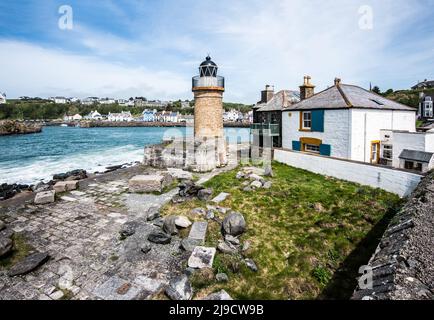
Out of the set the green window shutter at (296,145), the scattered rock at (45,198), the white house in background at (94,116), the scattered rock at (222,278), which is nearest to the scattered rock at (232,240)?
the scattered rock at (222,278)

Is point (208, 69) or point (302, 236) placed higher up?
point (208, 69)

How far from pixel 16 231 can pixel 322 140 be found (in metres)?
17.4

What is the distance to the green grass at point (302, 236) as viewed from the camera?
620cm

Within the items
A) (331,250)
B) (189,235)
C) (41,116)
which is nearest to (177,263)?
(189,235)

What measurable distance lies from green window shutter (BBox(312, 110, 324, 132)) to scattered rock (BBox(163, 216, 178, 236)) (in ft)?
43.2

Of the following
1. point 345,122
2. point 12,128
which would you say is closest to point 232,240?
point 345,122

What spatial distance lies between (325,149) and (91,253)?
1549 centimetres

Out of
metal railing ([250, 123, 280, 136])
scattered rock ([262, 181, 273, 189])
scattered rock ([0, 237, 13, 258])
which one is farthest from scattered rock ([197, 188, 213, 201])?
metal railing ([250, 123, 280, 136])

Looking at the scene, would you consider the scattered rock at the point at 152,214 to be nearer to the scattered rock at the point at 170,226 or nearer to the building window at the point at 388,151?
the scattered rock at the point at 170,226

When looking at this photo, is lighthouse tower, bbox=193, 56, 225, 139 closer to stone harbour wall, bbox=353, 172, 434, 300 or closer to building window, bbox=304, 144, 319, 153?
building window, bbox=304, 144, 319, 153

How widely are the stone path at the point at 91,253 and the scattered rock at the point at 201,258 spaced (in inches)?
13.0

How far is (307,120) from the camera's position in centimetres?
1891

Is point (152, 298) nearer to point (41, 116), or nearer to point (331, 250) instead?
point (331, 250)

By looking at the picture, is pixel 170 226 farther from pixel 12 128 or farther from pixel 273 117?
pixel 12 128
